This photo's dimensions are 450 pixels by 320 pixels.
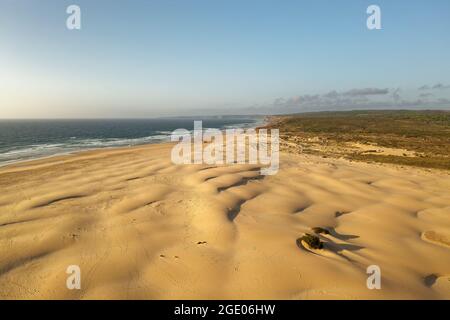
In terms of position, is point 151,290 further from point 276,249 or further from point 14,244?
point 14,244

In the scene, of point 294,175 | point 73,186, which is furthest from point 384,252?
point 73,186

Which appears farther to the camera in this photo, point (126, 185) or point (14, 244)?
point (126, 185)
